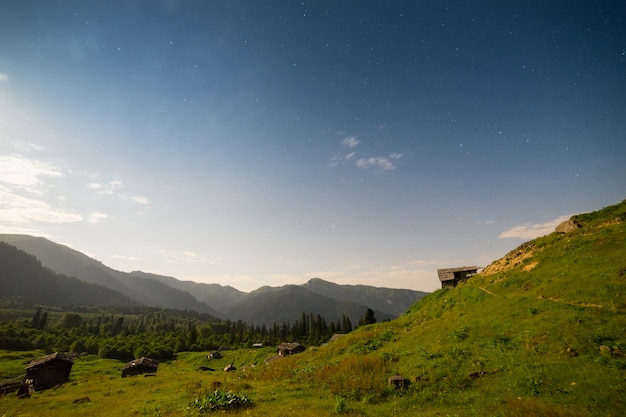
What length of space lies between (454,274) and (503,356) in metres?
33.8

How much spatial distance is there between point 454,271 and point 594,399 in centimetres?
4043

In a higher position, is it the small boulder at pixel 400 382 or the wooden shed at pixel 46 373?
the small boulder at pixel 400 382

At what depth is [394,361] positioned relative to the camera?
25.7 m

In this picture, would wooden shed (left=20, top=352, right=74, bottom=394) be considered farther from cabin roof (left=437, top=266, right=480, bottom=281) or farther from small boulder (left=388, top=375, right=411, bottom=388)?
cabin roof (left=437, top=266, right=480, bottom=281)

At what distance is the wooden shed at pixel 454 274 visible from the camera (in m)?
50.1

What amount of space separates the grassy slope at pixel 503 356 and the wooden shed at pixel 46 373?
35.6 metres

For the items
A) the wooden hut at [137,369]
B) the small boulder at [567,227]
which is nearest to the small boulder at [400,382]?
the small boulder at [567,227]

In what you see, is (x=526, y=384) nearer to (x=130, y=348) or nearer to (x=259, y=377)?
(x=259, y=377)

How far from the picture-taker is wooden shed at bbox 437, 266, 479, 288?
50125 millimetres

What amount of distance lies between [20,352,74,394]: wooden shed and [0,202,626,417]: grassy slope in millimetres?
35607

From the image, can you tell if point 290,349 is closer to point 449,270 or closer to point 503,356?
point 449,270

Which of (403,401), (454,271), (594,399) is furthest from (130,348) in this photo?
(594,399)

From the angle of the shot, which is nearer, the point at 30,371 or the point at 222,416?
the point at 222,416

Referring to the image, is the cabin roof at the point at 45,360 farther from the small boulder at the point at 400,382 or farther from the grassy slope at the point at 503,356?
the small boulder at the point at 400,382
